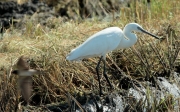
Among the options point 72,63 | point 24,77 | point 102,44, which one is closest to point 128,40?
point 102,44

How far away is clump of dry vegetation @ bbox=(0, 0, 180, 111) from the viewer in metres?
6.56

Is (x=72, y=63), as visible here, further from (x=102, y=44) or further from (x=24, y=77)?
(x=24, y=77)

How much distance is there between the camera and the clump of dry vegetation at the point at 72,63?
656cm

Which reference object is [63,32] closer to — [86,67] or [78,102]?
[86,67]

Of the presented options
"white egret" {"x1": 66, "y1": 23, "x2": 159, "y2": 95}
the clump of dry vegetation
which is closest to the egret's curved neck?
"white egret" {"x1": 66, "y1": 23, "x2": 159, "y2": 95}

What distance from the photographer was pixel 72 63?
690cm

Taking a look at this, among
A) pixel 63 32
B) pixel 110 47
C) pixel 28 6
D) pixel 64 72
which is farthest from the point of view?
pixel 28 6

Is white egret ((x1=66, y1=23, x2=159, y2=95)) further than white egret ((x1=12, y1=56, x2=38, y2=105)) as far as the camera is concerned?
Yes

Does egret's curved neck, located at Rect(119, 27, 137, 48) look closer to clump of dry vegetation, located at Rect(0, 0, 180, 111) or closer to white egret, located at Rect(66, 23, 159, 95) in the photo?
white egret, located at Rect(66, 23, 159, 95)

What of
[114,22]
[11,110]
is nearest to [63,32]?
[114,22]

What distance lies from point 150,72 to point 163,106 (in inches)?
39.2

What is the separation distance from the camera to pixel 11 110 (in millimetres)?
5910

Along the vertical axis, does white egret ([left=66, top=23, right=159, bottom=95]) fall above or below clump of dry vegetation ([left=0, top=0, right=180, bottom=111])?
above

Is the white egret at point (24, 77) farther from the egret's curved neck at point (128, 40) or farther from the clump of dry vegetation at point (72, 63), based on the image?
the egret's curved neck at point (128, 40)
